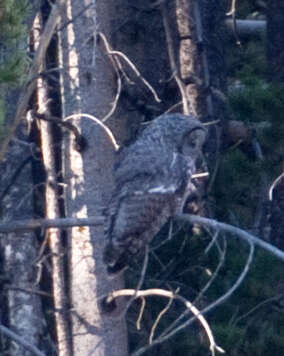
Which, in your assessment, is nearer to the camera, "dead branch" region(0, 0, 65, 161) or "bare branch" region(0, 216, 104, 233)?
"dead branch" region(0, 0, 65, 161)

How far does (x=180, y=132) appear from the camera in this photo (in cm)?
620

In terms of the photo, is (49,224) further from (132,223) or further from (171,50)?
(171,50)

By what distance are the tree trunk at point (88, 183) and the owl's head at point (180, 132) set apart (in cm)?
30

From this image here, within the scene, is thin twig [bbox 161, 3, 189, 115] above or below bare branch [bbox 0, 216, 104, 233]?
A: above

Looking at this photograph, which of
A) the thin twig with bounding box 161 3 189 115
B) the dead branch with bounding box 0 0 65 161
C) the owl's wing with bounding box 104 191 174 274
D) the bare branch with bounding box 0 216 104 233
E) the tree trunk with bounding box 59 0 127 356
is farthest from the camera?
the thin twig with bounding box 161 3 189 115

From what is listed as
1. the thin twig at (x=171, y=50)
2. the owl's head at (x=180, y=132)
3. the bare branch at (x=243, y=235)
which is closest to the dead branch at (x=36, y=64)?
the bare branch at (x=243, y=235)

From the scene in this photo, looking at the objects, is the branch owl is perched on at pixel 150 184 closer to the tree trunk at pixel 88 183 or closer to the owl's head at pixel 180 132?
the owl's head at pixel 180 132

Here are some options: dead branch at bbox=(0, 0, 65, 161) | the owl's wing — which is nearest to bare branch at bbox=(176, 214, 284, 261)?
the owl's wing

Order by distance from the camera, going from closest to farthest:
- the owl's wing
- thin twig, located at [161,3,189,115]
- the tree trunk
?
the owl's wing, the tree trunk, thin twig, located at [161,3,189,115]

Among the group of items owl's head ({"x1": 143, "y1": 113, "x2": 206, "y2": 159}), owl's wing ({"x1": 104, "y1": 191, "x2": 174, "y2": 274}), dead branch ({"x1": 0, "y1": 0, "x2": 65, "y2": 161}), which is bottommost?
owl's wing ({"x1": 104, "y1": 191, "x2": 174, "y2": 274})

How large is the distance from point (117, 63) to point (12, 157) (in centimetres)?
129

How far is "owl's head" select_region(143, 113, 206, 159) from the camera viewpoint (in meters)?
6.20

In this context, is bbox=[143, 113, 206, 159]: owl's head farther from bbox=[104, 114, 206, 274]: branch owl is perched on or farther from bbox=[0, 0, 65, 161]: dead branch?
bbox=[0, 0, 65, 161]: dead branch

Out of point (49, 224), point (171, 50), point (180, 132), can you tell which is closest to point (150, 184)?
point (180, 132)
